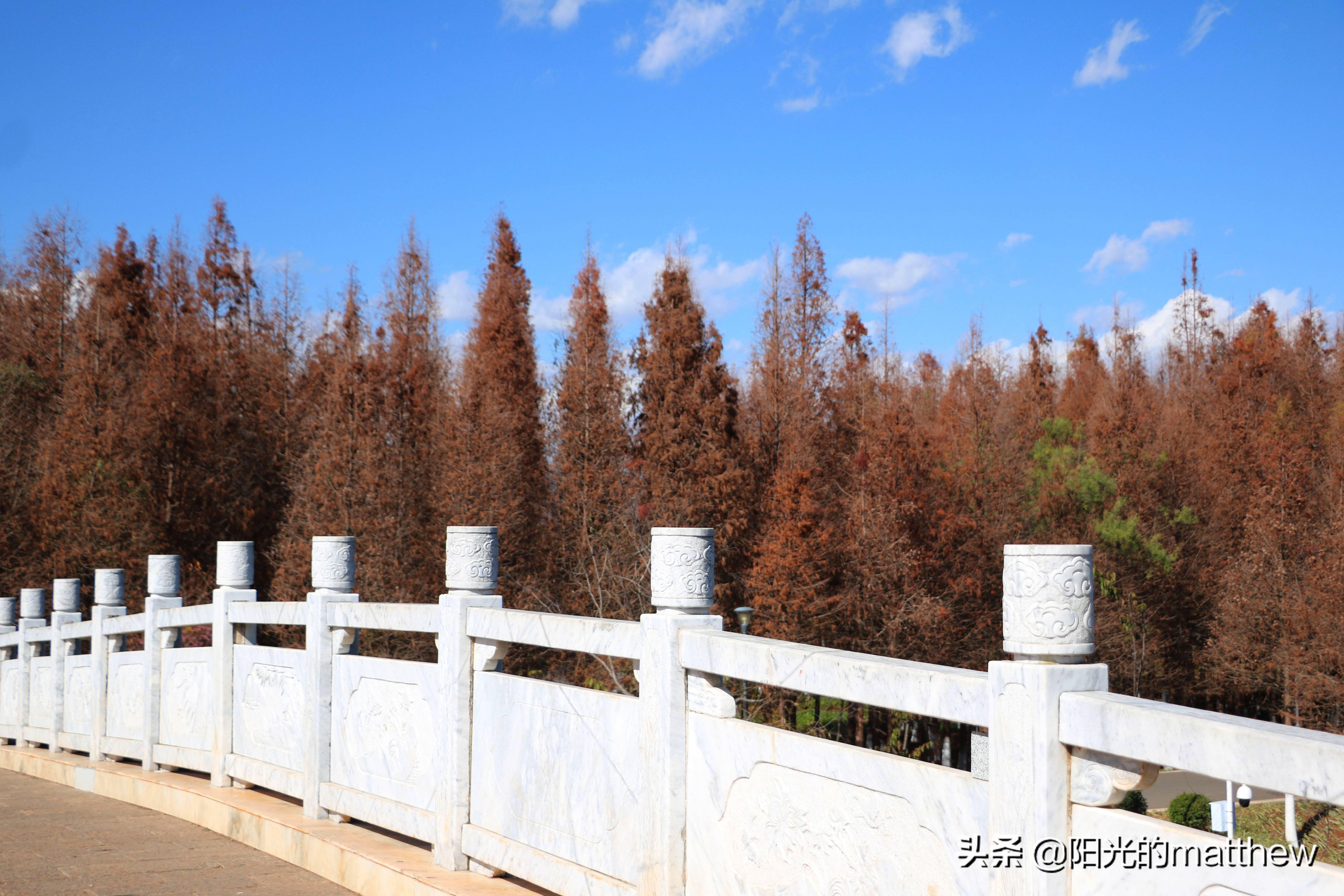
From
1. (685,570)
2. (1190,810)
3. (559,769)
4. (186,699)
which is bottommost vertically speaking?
(1190,810)

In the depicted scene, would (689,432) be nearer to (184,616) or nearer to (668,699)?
(184,616)

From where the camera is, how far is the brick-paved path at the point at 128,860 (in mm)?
4980

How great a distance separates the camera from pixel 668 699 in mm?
3576

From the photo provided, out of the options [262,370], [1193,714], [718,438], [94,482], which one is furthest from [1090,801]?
[262,370]

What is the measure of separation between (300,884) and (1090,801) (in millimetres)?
3972

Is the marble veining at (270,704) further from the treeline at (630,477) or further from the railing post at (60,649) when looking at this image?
the treeline at (630,477)

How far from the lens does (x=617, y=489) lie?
24.7 m

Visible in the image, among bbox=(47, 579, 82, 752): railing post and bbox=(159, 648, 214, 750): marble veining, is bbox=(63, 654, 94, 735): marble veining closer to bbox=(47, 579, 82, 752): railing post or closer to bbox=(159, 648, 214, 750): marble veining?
bbox=(47, 579, 82, 752): railing post

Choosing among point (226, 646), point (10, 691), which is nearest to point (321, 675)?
point (226, 646)

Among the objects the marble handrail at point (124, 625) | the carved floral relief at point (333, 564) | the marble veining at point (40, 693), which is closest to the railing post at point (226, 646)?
the carved floral relief at point (333, 564)

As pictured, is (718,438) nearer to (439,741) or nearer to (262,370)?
(262,370)

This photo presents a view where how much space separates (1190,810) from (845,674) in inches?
858

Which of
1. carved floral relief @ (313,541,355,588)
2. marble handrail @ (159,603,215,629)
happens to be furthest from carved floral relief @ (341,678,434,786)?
marble handrail @ (159,603,215,629)

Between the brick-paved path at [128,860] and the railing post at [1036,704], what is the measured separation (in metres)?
3.45
